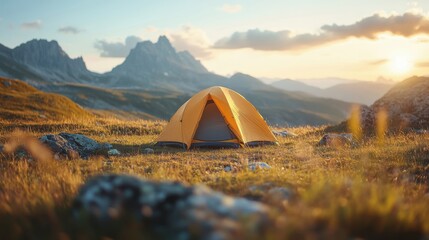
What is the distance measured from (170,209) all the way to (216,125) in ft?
48.1

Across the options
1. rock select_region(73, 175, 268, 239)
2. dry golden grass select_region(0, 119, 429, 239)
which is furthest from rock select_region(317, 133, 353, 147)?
rock select_region(73, 175, 268, 239)

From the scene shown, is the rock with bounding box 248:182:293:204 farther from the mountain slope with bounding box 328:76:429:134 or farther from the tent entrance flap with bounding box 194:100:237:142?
the mountain slope with bounding box 328:76:429:134

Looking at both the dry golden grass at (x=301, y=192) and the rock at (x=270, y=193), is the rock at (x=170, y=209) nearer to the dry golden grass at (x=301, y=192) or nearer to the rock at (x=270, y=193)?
the dry golden grass at (x=301, y=192)

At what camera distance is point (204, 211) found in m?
4.16

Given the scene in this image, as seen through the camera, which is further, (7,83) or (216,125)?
(7,83)

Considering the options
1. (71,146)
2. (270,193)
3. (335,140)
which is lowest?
(270,193)

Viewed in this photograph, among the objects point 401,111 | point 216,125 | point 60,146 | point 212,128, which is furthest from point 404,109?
point 60,146

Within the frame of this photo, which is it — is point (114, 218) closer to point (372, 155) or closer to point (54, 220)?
point (54, 220)

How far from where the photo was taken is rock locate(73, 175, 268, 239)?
401 cm

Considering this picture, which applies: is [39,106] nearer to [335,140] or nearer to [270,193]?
[335,140]

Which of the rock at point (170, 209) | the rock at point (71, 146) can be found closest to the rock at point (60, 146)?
the rock at point (71, 146)

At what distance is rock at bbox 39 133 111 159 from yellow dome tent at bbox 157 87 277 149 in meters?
3.60

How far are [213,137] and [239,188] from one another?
36.5ft

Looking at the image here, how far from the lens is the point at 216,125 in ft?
62.6
